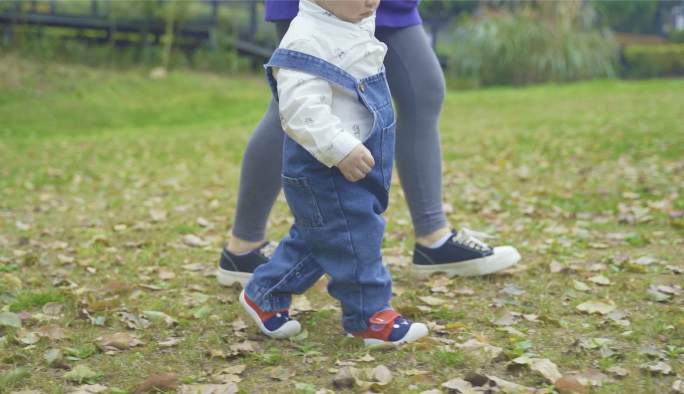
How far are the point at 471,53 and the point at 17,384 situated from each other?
49.3 feet

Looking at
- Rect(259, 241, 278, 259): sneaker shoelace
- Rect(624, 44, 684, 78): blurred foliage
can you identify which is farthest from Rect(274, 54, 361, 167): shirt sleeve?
Rect(624, 44, 684, 78): blurred foliage

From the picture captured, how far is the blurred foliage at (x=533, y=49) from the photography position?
613 inches

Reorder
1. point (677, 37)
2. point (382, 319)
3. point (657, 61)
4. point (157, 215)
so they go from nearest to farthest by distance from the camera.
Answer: point (382, 319), point (157, 215), point (657, 61), point (677, 37)

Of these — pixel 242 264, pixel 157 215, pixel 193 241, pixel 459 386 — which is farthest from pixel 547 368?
pixel 157 215

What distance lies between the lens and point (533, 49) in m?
15.8

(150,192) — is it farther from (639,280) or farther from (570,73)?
(570,73)

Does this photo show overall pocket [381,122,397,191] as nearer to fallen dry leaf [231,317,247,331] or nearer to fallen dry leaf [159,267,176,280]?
fallen dry leaf [231,317,247,331]

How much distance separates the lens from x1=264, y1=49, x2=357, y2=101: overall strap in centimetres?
210

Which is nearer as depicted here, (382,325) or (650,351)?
(650,351)

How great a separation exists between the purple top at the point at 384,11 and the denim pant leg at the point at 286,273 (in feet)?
2.74

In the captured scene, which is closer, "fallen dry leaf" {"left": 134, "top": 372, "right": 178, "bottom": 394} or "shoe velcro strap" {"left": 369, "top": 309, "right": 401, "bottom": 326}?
"fallen dry leaf" {"left": 134, "top": 372, "right": 178, "bottom": 394}

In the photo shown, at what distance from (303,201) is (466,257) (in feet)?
3.66

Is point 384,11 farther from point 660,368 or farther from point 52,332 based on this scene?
point 52,332

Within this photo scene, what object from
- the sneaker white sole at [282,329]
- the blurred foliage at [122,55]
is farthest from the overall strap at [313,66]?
the blurred foliage at [122,55]
